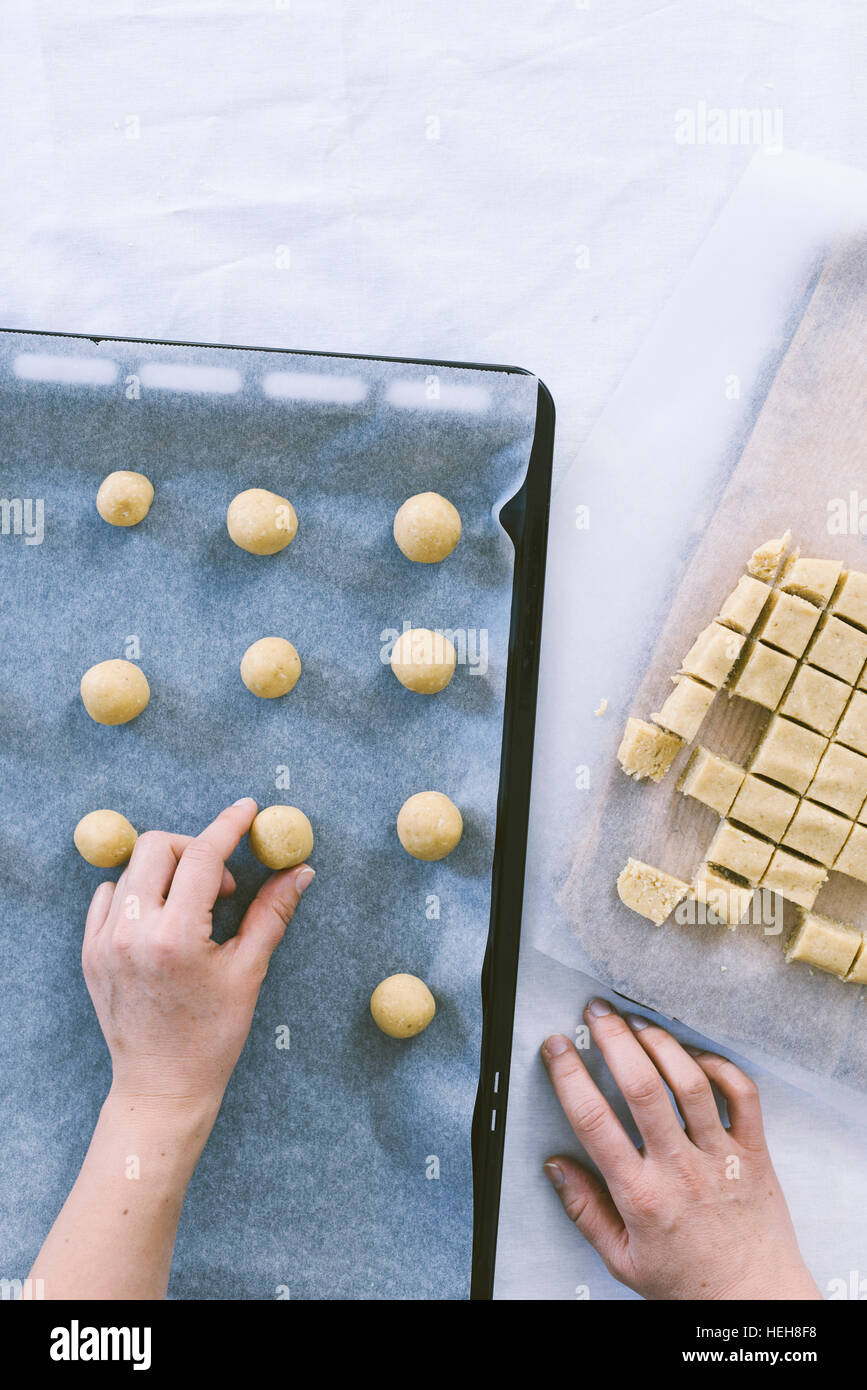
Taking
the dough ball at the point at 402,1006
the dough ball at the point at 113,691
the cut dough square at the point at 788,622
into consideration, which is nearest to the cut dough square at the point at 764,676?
the cut dough square at the point at 788,622

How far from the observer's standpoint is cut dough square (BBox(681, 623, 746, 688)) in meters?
1.63

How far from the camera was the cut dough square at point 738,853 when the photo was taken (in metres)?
1.67

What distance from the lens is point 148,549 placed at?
5.21 feet

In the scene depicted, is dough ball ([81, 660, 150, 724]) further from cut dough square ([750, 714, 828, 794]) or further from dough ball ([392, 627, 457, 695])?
cut dough square ([750, 714, 828, 794])

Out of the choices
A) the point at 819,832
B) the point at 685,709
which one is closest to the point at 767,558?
the point at 685,709

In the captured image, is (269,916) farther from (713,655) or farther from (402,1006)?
(713,655)

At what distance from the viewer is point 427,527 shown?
1519 millimetres

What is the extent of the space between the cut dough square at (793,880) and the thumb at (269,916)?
34.4 inches

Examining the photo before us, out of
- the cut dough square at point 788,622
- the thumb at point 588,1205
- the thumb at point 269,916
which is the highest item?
the cut dough square at point 788,622

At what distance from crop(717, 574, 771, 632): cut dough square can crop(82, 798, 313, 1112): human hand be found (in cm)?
98

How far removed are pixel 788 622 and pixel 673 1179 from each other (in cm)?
106

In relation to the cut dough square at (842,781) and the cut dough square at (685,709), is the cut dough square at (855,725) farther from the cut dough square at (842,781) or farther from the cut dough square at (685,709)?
the cut dough square at (685,709)
